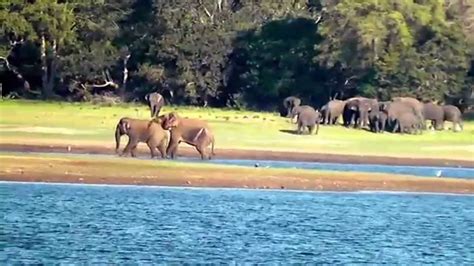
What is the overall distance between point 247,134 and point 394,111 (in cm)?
719

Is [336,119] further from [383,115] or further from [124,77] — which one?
[124,77]

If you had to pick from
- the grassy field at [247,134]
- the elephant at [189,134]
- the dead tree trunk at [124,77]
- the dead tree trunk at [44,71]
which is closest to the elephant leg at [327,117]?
the grassy field at [247,134]

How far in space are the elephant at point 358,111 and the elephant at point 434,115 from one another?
2078 mm

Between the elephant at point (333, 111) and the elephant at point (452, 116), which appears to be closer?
the elephant at point (333, 111)

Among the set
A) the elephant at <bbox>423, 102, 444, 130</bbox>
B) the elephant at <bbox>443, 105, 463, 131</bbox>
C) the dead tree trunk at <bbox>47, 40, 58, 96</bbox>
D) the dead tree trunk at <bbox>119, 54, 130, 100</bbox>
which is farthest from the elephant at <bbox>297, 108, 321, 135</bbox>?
the dead tree trunk at <bbox>47, 40, 58, 96</bbox>

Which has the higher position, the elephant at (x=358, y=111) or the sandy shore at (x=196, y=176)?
the elephant at (x=358, y=111)

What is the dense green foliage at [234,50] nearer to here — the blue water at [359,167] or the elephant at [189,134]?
the blue water at [359,167]

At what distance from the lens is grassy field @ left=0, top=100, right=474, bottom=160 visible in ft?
126

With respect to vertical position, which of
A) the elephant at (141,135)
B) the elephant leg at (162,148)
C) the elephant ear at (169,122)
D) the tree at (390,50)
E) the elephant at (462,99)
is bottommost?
the elephant leg at (162,148)

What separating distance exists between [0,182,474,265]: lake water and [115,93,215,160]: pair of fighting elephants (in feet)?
20.2

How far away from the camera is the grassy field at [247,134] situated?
3853cm

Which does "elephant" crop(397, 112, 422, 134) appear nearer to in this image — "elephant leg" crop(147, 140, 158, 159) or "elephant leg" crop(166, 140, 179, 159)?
"elephant leg" crop(166, 140, 179, 159)

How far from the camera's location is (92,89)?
57.8 metres

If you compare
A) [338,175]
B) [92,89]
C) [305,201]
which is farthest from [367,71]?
[305,201]
